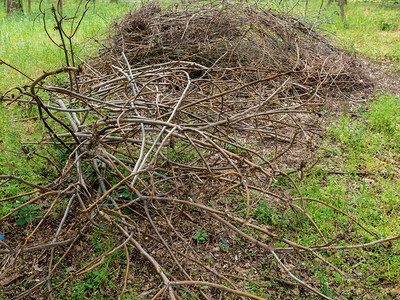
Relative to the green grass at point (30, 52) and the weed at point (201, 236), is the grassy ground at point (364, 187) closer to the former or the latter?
the weed at point (201, 236)

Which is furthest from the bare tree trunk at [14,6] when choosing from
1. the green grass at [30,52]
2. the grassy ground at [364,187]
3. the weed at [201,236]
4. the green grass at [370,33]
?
the weed at [201,236]

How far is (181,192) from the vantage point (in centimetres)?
267

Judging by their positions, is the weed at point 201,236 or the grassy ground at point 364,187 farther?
the weed at point 201,236

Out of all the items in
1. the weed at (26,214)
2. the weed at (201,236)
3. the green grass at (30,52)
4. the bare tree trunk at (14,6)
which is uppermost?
the bare tree trunk at (14,6)

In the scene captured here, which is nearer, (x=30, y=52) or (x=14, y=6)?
(x=30, y=52)

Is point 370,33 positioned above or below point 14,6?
below

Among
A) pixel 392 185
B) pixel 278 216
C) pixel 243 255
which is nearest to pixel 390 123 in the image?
pixel 392 185

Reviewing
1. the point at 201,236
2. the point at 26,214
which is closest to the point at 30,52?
the point at 26,214

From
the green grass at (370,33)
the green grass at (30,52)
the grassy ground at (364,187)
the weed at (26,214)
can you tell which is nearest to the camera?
the grassy ground at (364,187)

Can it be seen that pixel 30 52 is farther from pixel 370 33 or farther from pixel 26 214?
pixel 370 33

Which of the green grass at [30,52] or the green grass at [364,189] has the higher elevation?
the green grass at [30,52]

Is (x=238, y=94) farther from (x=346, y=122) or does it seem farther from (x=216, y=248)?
(x=216, y=248)

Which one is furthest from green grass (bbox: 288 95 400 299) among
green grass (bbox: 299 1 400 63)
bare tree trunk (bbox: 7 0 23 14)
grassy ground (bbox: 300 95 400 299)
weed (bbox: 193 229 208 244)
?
bare tree trunk (bbox: 7 0 23 14)

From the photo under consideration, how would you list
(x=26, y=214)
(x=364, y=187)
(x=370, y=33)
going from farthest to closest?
(x=370, y=33) → (x=364, y=187) → (x=26, y=214)
